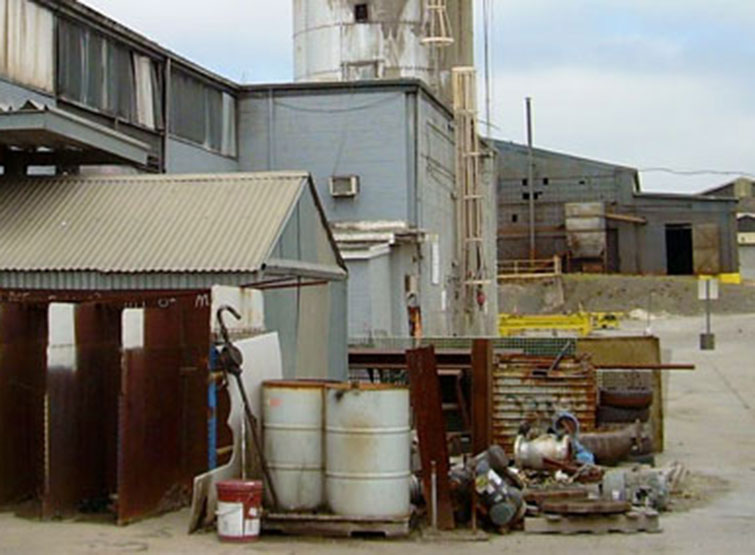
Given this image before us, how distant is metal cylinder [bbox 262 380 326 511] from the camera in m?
11.1

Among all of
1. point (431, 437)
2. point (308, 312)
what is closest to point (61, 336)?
point (431, 437)

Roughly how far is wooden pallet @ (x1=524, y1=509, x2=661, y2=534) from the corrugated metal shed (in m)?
4.79

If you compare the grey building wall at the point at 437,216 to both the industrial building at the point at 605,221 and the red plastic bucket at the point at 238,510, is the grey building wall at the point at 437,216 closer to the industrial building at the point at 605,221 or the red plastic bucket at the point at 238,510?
the red plastic bucket at the point at 238,510

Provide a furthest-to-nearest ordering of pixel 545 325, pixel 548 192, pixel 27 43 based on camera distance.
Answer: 1. pixel 548 192
2. pixel 545 325
3. pixel 27 43

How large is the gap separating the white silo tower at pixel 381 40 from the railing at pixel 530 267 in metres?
32.1

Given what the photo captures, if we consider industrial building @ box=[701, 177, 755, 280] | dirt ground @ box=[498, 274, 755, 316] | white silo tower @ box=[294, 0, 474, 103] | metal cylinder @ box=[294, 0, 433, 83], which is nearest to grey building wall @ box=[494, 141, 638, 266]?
dirt ground @ box=[498, 274, 755, 316]

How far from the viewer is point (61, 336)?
1169 cm

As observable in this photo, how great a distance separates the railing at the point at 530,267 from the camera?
6906 cm

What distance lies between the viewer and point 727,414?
73.6 feet

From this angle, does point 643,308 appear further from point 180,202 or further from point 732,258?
point 180,202

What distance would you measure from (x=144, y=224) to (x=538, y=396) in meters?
5.50

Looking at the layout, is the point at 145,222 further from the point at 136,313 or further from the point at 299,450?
the point at 299,450

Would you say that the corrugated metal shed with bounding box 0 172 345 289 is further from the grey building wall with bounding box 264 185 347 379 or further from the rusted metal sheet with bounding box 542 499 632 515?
the rusted metal sheet with bounding box 542 499 632 515

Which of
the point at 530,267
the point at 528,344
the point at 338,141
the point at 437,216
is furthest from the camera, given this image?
the point at 530,267
